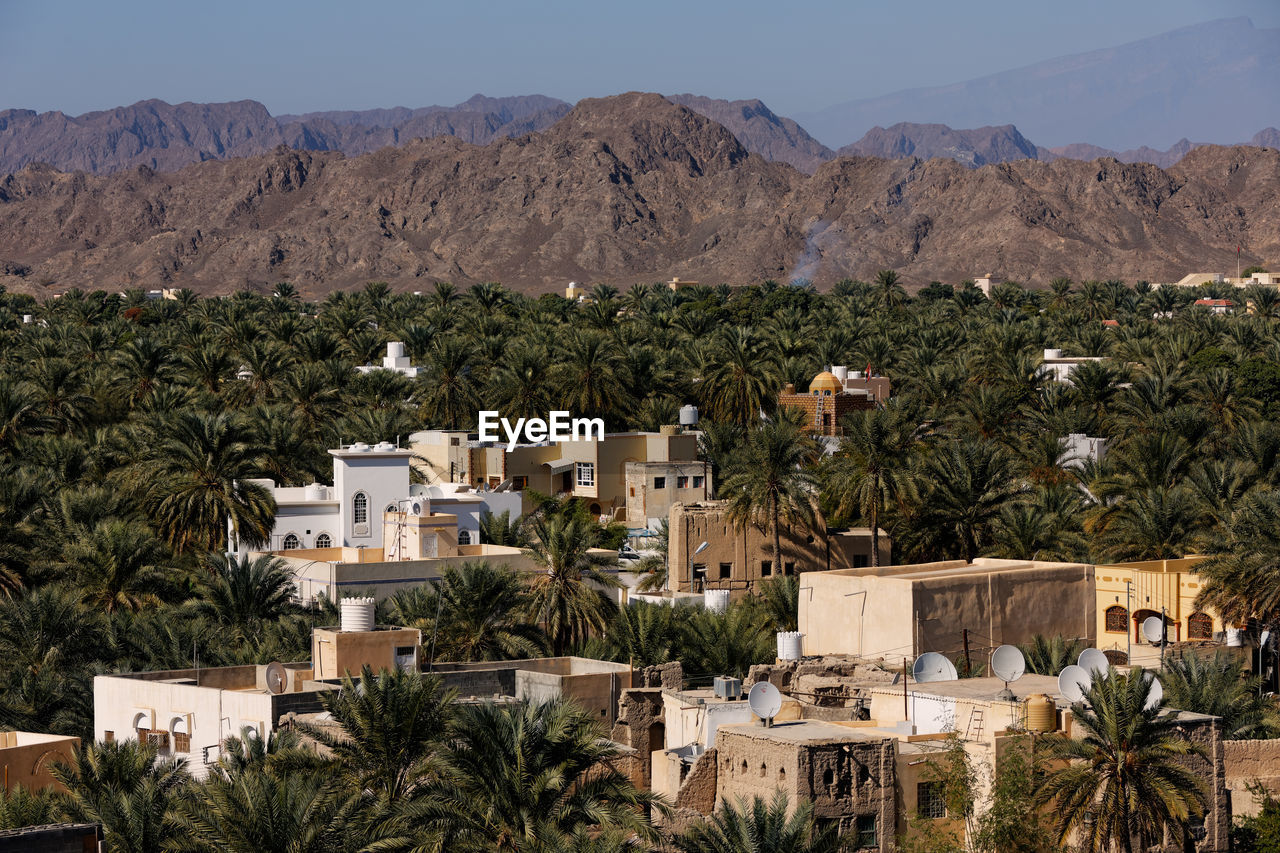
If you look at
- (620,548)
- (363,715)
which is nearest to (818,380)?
(620,548)


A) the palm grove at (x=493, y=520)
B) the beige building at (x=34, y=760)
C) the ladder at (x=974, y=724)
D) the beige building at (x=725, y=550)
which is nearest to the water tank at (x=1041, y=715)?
the ladder at (x=974, y=724)

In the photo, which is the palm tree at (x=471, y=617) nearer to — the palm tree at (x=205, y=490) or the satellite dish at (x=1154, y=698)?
the palm tree at (x=205, y=490)

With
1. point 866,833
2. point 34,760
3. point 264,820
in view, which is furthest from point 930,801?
point 34,760

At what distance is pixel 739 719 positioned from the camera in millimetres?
26500

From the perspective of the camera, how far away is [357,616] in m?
31.2

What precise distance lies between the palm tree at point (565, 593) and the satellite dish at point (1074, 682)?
554 inches

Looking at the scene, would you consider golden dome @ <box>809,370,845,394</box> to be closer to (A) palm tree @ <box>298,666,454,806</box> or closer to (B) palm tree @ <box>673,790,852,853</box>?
(A) palm tree @ <box>298,666,454,806</box>

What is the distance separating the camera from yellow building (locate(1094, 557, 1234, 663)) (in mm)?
38188

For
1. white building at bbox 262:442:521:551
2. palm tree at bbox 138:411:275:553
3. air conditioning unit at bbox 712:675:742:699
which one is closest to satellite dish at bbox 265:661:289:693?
air conditioning unit at bbox 712:675:742:699

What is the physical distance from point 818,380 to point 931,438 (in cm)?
1223

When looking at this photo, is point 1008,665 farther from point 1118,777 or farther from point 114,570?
point 114,570

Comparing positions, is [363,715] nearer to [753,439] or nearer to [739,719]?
[739,719]

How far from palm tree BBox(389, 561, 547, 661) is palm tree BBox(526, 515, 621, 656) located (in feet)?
3.41

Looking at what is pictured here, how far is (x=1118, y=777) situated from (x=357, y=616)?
1269cm
